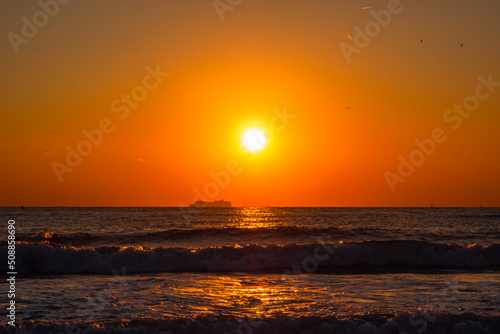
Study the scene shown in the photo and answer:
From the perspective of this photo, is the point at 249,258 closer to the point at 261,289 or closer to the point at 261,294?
the point at 261,289

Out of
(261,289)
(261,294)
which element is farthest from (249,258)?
(261,294)

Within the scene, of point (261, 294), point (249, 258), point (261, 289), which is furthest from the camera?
point (249, 258)

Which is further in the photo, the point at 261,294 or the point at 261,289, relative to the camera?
the point at 261,289

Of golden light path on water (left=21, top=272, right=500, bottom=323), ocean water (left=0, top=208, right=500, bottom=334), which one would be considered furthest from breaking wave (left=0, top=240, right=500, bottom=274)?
golden light path on water (left=21, top=272, right=500, bottom=323)

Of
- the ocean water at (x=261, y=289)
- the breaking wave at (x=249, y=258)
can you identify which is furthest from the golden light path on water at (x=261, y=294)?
the breaking wave at (x=249, y=258)

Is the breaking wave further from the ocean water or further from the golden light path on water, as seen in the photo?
the golden light path on water

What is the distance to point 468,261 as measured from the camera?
1063 inches

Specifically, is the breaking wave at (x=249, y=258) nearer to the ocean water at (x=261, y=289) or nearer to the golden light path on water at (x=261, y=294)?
the ocean water at (x=261, y=289)

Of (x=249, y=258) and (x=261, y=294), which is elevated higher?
(x=249, y=258)

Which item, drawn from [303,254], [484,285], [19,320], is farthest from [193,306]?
[303,254]

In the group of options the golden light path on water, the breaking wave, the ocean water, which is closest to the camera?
the ocean water

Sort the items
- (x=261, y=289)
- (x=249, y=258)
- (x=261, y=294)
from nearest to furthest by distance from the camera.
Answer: (x=261, y=294) < (x=261, y=289) < (x=249, y=258)

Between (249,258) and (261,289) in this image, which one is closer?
(261,289)

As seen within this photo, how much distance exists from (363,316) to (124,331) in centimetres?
650
